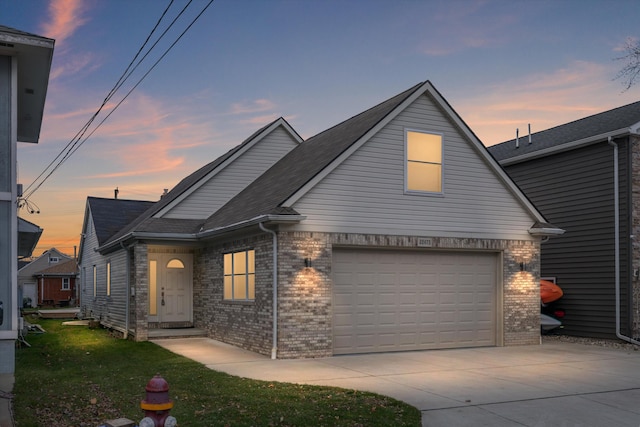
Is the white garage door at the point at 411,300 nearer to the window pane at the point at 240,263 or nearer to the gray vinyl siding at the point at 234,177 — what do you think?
the window pane at the point at 240,263

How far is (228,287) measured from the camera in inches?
694

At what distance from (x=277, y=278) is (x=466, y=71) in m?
10.8

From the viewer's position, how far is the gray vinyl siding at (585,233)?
60.1ft

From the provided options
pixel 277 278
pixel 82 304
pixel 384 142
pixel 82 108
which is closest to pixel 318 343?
pixel 277 278

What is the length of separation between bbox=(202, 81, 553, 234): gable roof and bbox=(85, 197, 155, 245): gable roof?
856 cm

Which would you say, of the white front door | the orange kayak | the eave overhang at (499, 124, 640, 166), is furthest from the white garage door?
the white front door

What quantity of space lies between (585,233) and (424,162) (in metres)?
6.57

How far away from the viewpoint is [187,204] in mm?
20422

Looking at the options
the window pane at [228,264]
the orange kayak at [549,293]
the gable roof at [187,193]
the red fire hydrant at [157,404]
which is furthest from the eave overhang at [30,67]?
the orange kayak at [549,293]

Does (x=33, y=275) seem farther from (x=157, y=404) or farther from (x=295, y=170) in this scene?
(x=157, y=404)

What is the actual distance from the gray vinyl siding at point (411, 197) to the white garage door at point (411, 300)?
2.45 ft

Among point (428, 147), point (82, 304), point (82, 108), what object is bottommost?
point (82, 304)

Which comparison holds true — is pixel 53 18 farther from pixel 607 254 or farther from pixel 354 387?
pixel 607 254

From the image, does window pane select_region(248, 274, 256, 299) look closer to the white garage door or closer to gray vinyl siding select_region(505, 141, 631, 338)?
the white garage door
